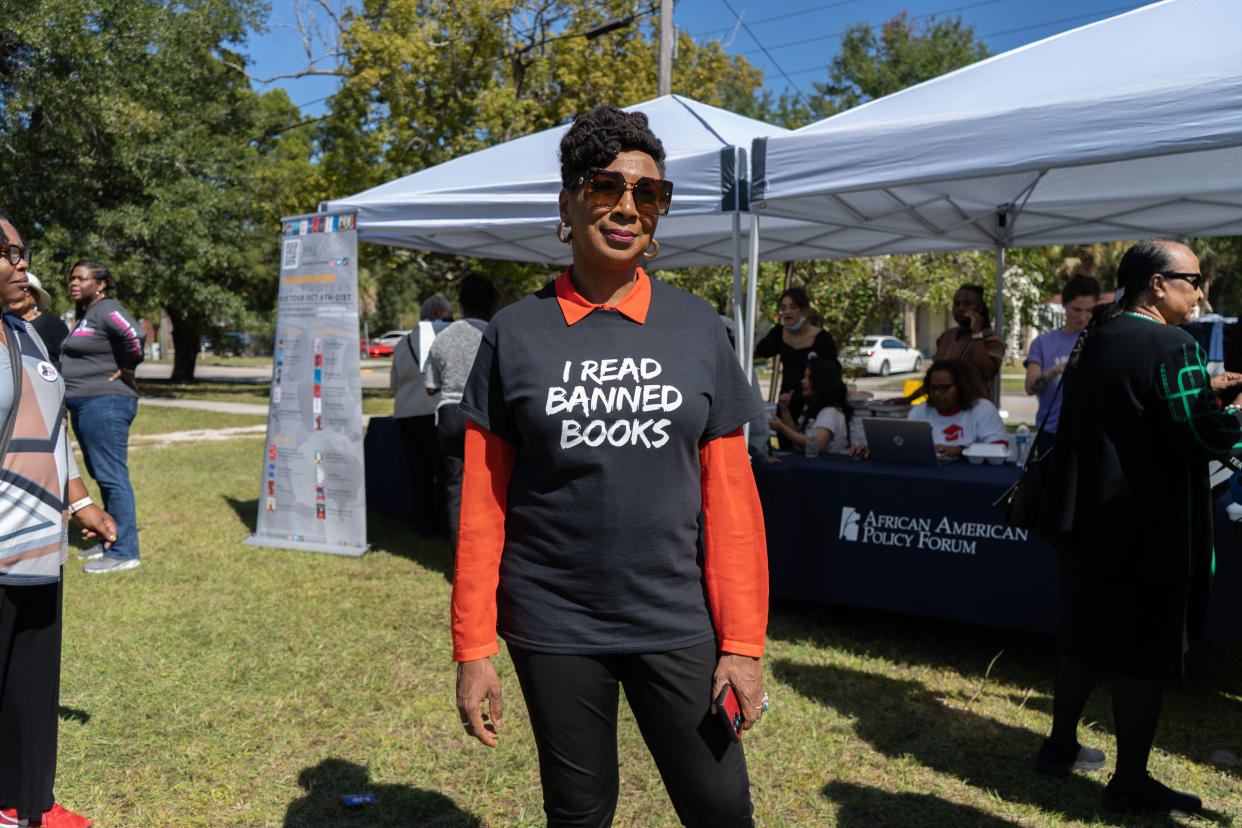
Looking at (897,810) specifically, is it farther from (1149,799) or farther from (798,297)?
(798,297)

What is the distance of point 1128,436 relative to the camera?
2.79 meters

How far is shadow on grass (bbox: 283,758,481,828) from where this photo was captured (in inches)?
118

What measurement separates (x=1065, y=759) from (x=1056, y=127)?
2488 mm

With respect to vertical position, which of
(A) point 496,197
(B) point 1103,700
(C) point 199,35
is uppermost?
(C) point 199,35

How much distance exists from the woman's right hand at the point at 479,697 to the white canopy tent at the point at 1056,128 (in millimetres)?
3267

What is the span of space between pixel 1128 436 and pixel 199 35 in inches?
835

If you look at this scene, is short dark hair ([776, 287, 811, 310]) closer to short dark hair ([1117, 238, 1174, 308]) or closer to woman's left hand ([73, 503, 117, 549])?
short dark hair ([1117, 238, 1174, 308])

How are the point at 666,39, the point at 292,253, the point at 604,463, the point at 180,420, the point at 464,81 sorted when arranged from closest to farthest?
the point at 604,463 → the point at 292,253 → the point at 666,39 → the point at 180,420 → the point at 464,81

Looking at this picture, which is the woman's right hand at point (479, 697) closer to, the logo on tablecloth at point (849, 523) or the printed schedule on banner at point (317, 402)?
the logo on tablecloth at point (849, 523)

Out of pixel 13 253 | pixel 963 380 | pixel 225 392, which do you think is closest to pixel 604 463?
pixel 13 253

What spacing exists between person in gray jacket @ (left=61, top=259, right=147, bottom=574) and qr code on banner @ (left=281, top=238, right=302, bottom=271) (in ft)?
3.84

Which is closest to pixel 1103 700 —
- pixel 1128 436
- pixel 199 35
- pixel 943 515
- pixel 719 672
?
pixel 943 515

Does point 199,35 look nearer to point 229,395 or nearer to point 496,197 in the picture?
point 229,395

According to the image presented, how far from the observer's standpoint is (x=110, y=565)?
5.96 m
